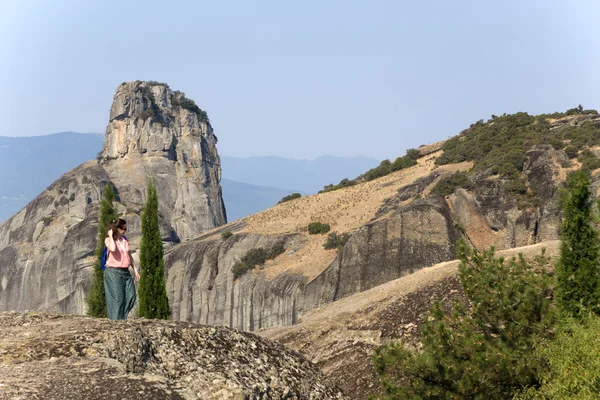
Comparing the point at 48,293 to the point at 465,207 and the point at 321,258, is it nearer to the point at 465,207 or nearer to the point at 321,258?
the point at 321,258

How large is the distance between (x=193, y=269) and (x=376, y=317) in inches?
1583

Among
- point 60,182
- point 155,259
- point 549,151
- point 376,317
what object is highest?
point 60,182

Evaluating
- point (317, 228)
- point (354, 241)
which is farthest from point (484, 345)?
point (317, 228)

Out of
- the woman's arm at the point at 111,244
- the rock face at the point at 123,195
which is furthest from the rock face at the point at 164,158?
the woman's arm at the point at 111,244

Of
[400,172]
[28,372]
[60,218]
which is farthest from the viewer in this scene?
[60,218]

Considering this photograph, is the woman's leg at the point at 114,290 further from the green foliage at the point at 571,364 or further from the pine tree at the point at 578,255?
the pine tree at the point at 578,255

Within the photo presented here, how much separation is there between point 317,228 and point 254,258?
621 centimetres

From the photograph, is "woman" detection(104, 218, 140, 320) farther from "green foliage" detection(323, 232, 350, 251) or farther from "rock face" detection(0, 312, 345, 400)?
"green foliage" detection(323, 232, 350, 251)

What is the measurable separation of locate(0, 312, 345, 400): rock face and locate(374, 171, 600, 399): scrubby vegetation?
2229 millimetres

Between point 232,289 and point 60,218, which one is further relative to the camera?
point 60,218

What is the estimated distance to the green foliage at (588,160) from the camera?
5060cm

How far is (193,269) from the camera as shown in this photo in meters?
61.9

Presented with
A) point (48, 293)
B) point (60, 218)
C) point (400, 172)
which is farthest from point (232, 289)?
point (60, 218)

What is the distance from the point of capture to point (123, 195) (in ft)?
340
